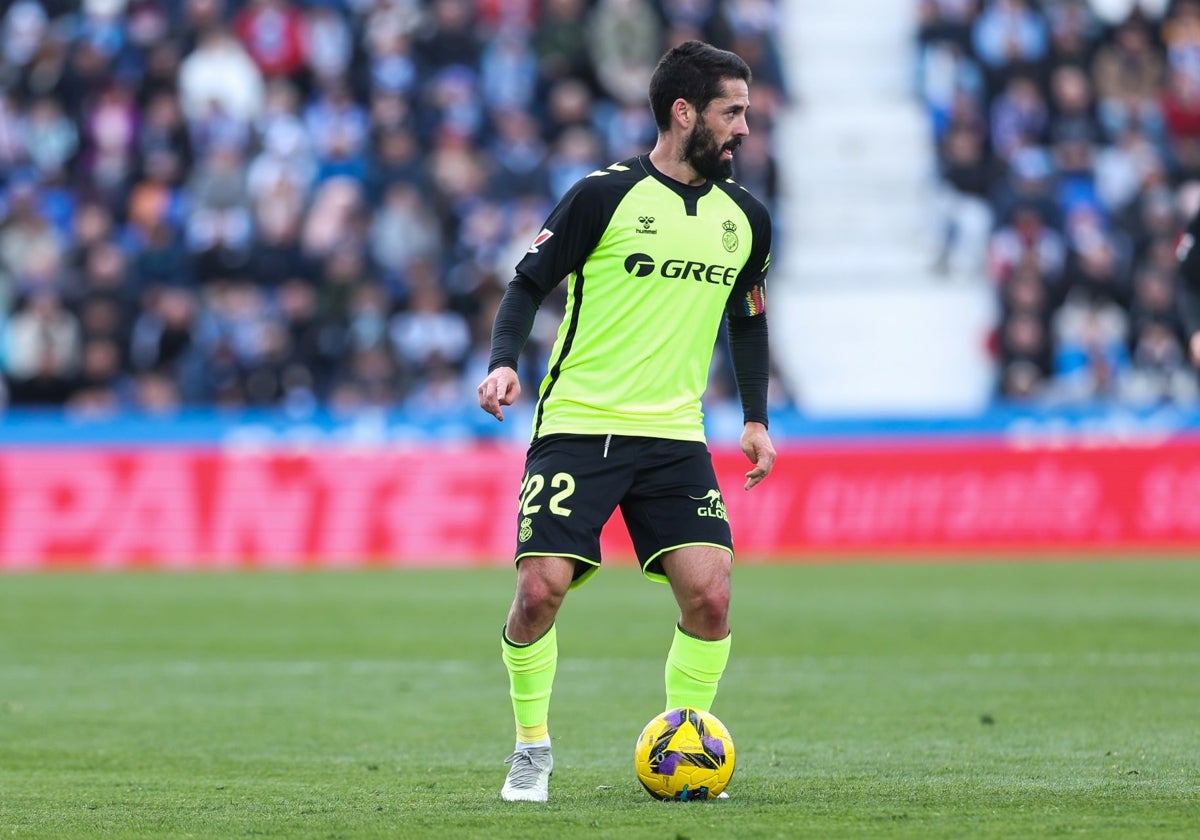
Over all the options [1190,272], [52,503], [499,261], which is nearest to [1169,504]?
[499,261]

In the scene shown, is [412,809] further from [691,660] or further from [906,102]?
[906,102]

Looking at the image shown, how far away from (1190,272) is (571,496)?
178 inches

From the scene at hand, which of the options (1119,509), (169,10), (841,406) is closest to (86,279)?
(169,10)

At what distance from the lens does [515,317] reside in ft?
22.0

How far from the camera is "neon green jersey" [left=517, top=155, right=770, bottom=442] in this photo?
6.70 m

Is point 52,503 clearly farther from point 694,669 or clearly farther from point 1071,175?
point 694,669

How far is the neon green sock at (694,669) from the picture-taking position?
684 cm

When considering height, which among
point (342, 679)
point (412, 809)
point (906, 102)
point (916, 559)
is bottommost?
point (916, 559)

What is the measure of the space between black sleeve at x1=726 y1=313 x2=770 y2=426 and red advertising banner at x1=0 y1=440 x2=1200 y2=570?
12.0m

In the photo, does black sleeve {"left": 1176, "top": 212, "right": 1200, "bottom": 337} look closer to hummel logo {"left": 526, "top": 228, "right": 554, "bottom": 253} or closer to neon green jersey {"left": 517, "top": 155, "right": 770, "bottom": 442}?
neon green jersey {"left": 517, "top": 155, "right": 770, "bottom": 442}

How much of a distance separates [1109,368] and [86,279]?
431 inches

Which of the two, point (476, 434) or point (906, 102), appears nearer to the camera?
point (476, 434)

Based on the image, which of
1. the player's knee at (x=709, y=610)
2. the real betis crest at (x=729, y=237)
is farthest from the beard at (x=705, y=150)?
the player's knee at (x=709, y=610)

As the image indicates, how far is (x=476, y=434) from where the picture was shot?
65.6ft
